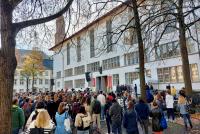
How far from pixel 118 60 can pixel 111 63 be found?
9.97ft

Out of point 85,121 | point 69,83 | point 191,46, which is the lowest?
point 85,121

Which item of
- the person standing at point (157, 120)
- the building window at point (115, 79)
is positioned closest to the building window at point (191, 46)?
the building window at point (115, 79)

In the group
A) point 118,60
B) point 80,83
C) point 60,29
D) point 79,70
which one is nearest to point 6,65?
point 60,29

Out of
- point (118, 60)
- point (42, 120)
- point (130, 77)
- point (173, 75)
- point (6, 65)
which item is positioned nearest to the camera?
point (6, 65)

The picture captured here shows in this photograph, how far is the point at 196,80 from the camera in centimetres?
3844

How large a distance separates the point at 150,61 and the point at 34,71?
26.3 metres

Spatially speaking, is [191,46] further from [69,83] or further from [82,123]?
[69,83]

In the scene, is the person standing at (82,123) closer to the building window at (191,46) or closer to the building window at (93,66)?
the building window at (191,46)

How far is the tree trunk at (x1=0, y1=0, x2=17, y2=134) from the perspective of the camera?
24.4ft

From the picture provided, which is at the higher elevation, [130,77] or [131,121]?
[130,77]

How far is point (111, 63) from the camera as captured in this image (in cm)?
5947

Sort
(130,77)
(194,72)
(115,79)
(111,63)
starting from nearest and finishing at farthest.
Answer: (194,72), (130,77), (115,79), (111,63)

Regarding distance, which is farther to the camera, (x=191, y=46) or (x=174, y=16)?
(x=191, y=46)

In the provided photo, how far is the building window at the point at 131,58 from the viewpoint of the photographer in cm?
5089
